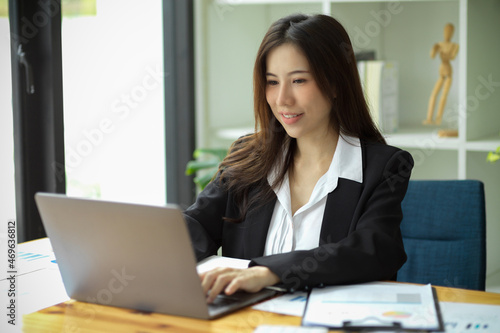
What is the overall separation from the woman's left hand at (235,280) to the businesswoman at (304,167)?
0.86 feet

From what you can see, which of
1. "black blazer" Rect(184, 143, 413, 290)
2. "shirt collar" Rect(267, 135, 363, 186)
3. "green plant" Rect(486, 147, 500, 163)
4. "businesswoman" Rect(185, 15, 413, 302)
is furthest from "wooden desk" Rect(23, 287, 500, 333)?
"green plant" Rect(486, 147, 500, 163)

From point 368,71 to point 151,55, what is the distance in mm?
1069

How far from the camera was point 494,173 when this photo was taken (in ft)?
8.68

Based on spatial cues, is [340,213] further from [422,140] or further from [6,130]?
[6,130]

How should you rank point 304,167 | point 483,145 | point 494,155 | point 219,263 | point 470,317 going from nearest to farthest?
point 470,317, point 219,263, point 304,167, point 494,155, point 483,145

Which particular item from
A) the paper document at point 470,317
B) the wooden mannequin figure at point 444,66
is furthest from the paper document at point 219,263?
the wooden mannequin figure at point 444,66

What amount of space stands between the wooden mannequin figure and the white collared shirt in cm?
111

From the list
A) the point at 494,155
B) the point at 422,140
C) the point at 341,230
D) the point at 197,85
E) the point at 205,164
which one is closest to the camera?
the point at 341,230

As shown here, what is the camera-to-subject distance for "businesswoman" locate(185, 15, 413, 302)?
1.62m

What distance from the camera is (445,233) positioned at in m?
1.82

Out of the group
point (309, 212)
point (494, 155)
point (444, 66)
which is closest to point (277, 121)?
point (309, 212)

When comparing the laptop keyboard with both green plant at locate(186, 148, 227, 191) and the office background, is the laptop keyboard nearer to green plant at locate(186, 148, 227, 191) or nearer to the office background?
the office background

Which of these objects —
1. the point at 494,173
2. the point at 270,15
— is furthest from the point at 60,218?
the point at 270,15

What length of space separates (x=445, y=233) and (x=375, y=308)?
0.73 m
